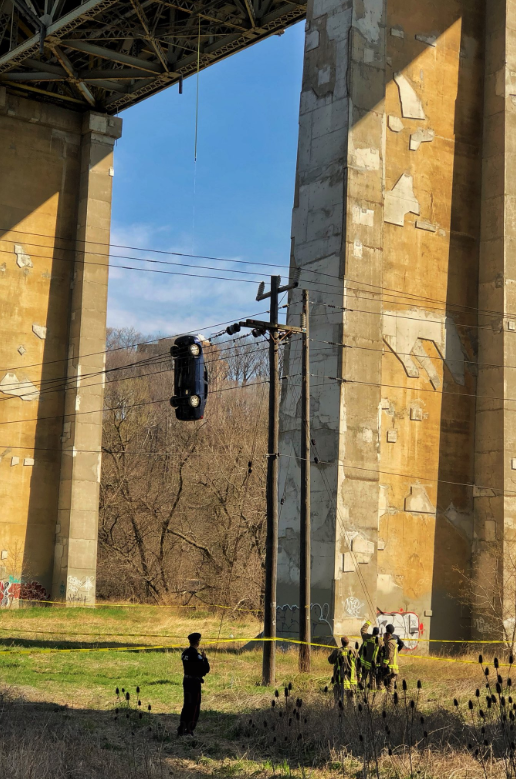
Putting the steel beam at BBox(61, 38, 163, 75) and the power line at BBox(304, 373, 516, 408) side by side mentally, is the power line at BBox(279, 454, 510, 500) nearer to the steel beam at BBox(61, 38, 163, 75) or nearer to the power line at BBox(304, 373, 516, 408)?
the power line at BBox(304, 373, 516, 408)

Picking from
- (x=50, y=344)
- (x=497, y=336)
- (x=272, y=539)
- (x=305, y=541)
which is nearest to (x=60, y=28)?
(x=50, y=344)

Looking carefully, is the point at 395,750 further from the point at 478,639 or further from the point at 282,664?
the point at 478,639

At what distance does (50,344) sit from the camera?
35.4 meters

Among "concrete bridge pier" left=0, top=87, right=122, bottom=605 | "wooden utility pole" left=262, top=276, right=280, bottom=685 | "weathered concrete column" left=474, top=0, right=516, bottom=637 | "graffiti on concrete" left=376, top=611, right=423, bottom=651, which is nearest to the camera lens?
"wooden utility pole" left=262, top=276, right=280, bottom=685

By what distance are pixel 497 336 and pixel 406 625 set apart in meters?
8.06

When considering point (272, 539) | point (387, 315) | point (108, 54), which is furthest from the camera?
point (108, 54)

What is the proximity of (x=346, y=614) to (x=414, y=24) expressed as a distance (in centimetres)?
1547

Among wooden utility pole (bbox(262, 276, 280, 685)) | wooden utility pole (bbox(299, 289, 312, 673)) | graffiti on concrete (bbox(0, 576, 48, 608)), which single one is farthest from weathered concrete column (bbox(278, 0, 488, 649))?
graffiti on concrete (bbox(0, 576, 48, 608))

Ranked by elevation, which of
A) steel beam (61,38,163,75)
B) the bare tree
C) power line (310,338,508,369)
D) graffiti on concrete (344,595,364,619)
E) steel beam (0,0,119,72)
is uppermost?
steel beam (61,38,163,75)

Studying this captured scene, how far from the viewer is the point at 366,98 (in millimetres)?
24547

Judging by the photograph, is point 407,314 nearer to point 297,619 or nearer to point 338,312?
point 338,312

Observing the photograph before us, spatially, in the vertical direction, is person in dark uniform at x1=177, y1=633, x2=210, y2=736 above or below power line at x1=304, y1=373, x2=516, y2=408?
below

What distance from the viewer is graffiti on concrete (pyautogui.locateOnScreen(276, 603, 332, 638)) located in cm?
2244

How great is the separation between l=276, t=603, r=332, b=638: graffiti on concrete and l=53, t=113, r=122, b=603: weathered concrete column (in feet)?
40.4
